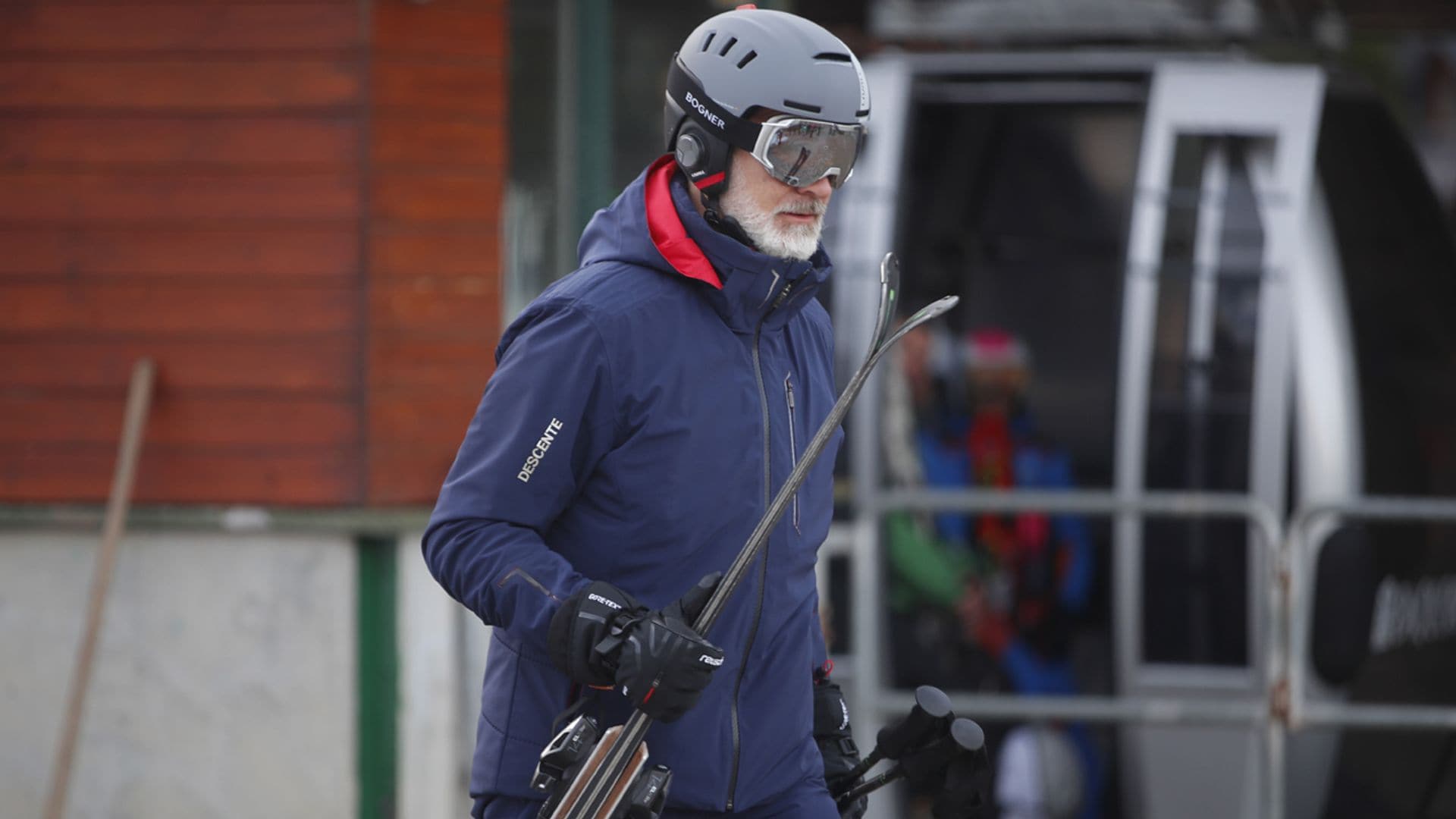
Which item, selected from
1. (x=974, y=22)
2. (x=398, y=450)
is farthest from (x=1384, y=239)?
(x=398, y=450)

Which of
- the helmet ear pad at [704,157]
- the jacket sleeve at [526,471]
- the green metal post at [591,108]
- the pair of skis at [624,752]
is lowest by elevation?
the pair of skis at [624,752]

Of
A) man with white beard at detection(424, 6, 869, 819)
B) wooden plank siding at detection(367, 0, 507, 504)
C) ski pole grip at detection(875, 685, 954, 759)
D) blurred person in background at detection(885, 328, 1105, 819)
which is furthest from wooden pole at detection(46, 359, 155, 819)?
blurred person in background at detection(885, 328, 1105, 819)

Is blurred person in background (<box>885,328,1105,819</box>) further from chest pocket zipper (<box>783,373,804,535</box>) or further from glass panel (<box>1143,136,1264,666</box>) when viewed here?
chest pocket zipper (<box>783,373,804,535</box>)

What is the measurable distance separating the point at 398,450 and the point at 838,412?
256cm

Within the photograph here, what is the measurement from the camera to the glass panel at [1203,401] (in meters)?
6.25

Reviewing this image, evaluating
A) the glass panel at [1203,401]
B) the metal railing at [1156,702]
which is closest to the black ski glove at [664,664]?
the metal railing at [1156,702]

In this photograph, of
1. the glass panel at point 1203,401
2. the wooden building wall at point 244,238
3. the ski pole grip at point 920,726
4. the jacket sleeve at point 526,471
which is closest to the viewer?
the jacket sleeve at point 526,471

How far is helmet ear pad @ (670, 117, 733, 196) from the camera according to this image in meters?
2.56

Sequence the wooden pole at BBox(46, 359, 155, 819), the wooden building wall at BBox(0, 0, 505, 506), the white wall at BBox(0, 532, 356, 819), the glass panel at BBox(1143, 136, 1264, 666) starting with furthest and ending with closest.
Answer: the glass panel at BBox(1143, 136, 1264, 666) → the white wall at BBox(0, 532, 356, 819) → the wooden building wall at BBox(0, 0, 505, 506) → the wooden pole at BBox(46, 359, 155, 819)

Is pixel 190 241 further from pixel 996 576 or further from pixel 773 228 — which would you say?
pixel 996 576

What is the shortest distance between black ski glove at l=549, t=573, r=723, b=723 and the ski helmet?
592 millimetres

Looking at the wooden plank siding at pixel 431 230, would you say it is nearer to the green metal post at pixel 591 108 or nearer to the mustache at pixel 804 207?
the green metal post at pixel 591 108

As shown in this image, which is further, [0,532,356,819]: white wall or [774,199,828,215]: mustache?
[0,532,356,819]: white wall

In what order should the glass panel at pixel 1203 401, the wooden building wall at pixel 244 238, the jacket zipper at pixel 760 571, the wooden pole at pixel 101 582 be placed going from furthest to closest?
the glass panel at pixel 1203 401 → the wooden building wall at pixel 244 238 → the wooden pole at pixel 101 582 → the jacket zipper at pixel 760 571
